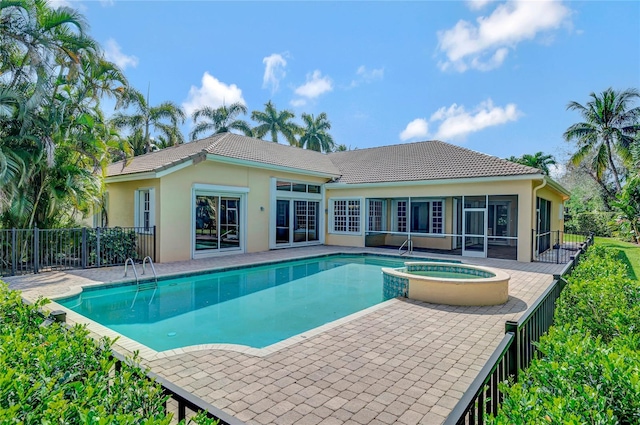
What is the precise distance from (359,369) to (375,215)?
644 inches

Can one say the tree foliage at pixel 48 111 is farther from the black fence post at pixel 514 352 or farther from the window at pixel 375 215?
the black fence post at pixel 514 352

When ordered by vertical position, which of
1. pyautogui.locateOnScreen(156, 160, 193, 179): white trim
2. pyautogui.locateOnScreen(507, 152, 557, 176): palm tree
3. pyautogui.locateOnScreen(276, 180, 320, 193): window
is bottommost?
pyautogui.locateOnScreen(276, 180, 320, 193): window

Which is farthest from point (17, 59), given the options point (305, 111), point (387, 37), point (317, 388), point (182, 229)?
point (305, 111)

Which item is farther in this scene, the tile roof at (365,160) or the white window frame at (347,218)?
the white window frame at (347,218)

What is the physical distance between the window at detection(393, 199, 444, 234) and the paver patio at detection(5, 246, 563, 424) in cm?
1215

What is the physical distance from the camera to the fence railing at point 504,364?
7.92ft

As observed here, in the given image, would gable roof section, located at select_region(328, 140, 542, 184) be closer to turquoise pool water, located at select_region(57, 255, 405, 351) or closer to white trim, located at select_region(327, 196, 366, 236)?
white trim, located at select_region(327, 196, 366, 236)

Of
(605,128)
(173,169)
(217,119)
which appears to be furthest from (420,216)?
(217,119)

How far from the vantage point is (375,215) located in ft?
69.1

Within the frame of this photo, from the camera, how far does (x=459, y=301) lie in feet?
27.6

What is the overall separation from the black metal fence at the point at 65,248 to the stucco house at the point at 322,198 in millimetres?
1086

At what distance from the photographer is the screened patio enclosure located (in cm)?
1944

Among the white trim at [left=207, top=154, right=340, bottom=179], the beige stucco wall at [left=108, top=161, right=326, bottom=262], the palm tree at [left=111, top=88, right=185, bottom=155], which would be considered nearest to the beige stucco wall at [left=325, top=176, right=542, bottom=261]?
the white trim at [left=207, top=154, right=340, bottom=179]

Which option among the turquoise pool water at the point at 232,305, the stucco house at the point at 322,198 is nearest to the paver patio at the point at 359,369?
the turquoise pool water at the point at 232,305
